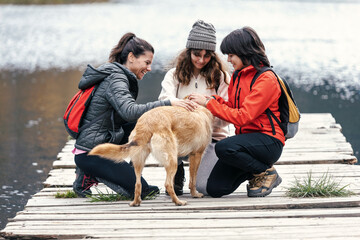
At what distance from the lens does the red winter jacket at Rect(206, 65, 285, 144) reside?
4.00 metres

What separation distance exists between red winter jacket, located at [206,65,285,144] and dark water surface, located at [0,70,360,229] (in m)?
2.46

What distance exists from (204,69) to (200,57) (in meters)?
0.21

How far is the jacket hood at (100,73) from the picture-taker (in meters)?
4.17

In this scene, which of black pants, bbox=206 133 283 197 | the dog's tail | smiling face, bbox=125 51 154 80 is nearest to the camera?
the dog's tail

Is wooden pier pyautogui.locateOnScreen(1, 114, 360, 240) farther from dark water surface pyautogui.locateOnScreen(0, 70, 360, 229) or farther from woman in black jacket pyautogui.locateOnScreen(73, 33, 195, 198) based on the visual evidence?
dark water surface pyautogui.locateOnScreen(0, 70, 360, 229)

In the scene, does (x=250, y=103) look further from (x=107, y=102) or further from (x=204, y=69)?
(x=107, y=102)

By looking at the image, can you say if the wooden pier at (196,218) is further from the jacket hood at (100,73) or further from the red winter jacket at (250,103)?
the jacket hood at (100,73)

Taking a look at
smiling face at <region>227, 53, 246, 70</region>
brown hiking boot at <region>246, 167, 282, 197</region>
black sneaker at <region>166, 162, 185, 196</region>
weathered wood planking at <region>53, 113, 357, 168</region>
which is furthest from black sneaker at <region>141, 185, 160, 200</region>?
weathered wood planking at <region>53, 113, 357, 168</region>

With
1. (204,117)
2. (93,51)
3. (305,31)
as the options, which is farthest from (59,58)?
(204,117)

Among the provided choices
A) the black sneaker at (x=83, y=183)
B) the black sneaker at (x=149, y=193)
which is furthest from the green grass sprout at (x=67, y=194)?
the black sneaker at (x=149, y=193)

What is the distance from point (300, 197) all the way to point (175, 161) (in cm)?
109

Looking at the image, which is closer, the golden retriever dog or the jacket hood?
the golden retriever dog

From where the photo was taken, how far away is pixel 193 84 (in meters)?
4.69

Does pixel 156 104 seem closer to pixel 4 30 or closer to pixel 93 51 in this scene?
pixel 93 51
